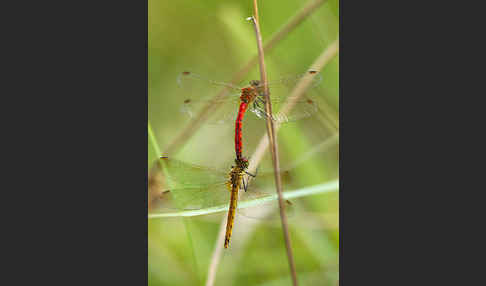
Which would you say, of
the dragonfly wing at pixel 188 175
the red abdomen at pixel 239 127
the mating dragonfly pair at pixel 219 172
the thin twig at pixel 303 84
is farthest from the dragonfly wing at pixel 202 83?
the dragonfly wing at pixel 188 175

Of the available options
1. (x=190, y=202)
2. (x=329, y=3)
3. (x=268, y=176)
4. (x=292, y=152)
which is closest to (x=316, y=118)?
(x=292, y=152)

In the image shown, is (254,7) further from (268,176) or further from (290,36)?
(268,176)

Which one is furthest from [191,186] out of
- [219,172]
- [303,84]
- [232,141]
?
[303,84]

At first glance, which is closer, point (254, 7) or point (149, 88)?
point (254, 7)

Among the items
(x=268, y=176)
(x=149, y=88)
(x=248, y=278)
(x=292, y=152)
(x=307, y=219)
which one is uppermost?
(x=149, y=88)

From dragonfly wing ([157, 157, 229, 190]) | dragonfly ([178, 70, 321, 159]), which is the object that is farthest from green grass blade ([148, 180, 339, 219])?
dragonfly ([178, 70, 321, 159])

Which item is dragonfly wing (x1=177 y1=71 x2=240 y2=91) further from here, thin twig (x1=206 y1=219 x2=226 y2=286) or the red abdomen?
thin twig (x1=206 y1=219 x2=226 y2=286)
